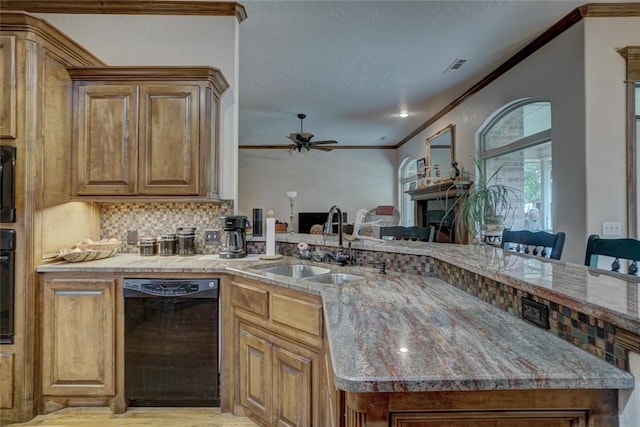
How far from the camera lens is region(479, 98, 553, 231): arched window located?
335 cm

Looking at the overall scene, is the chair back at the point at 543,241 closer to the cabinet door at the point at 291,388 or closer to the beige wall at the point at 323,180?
the cabinet door at the point at 291,388

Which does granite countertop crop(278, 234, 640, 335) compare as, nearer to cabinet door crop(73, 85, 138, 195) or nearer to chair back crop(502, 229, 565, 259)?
chair back crop(502, 229, 565, 259)

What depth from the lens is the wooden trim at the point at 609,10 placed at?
101 inches

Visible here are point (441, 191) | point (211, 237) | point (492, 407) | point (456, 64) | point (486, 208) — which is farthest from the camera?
point (441, 191)

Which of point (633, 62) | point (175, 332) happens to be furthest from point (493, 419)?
point (633, 62)

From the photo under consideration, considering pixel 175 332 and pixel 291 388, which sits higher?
pixel 175 332

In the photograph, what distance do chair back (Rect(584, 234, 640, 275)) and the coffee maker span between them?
2.21 meters

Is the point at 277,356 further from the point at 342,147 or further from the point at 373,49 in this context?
the point at 342,147

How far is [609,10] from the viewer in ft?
8.44

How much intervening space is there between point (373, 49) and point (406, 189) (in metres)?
5.01

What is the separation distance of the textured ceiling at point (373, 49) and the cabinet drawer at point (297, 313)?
225cm

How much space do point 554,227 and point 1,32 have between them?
4.44 m

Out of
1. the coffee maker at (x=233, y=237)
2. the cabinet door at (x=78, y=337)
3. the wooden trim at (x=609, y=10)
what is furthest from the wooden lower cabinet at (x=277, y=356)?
the wooden trim at (x=609, y=10)

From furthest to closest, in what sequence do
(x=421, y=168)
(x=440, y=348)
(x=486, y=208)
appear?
(x=421, y=168), (x=486, y=208), (x=440, y=348)
